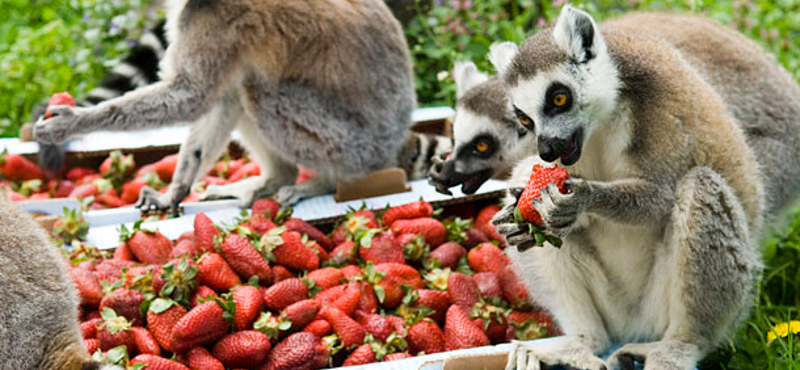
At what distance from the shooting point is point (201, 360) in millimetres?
3115

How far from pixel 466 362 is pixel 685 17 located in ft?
9.46

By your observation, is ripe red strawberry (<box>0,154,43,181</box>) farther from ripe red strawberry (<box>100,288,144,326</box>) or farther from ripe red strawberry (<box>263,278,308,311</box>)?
ripe red strawberry (<box>263,278,308,311</box>)

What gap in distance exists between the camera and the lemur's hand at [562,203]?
9.16 feet

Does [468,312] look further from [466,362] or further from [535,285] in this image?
[466,362]

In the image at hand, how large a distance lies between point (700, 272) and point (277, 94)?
2860mm

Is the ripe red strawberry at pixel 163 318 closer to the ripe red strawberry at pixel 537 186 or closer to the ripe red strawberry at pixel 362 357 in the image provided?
the ripe red strawberry at pixel 362 357

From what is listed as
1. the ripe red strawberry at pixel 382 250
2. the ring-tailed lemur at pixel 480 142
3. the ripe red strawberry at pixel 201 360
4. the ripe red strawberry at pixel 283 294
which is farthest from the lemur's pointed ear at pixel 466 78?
the ripe red strawberry at pixel 201 360

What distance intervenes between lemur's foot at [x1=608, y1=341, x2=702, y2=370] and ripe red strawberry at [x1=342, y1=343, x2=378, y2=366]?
0.96 m

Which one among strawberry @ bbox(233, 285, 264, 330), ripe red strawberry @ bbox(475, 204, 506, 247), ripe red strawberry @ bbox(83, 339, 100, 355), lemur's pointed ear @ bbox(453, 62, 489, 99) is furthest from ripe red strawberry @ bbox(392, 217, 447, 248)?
ripe red strawberry @ bbox(83, 339, 100, 355)

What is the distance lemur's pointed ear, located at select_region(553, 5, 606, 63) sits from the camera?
2932 millimetres

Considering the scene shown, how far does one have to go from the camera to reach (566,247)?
3.30 m

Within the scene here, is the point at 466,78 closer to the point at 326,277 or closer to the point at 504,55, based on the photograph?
the point at 504,55

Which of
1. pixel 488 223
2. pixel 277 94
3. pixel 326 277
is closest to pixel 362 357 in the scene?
pixel 326 277

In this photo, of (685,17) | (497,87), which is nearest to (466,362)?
(497,87)
